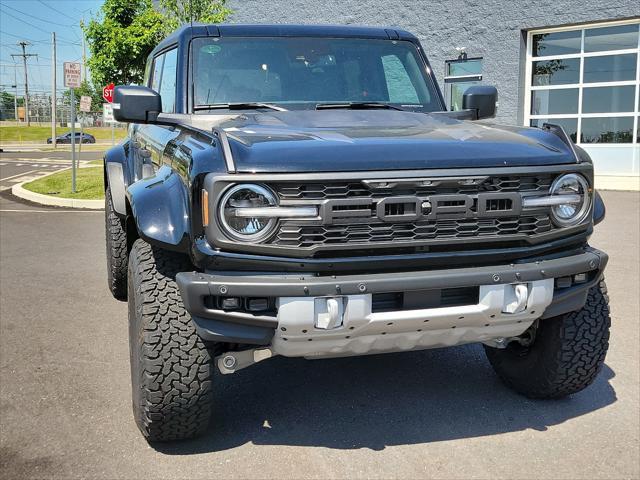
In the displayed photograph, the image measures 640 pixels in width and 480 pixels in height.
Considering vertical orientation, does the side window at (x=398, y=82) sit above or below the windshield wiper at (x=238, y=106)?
above

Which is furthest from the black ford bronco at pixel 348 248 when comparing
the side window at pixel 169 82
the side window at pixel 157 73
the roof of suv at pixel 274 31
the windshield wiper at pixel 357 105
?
the side window at pixel 157 73

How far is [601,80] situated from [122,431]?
15321 millimetres

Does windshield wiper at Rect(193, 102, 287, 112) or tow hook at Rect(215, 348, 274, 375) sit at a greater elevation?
windshield wiper at Rect(193, 102, 287, 112)

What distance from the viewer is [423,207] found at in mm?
2770

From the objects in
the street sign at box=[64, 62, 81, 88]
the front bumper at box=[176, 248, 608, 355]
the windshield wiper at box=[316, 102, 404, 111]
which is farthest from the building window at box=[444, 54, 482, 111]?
the front bumper at box=[176, 248, 608, 355]

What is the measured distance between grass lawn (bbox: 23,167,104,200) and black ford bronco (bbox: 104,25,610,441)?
11267 millimetres

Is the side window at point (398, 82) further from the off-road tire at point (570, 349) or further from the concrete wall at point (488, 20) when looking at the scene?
the concrete wall at point (488, 20)

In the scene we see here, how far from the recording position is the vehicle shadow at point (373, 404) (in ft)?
10.8

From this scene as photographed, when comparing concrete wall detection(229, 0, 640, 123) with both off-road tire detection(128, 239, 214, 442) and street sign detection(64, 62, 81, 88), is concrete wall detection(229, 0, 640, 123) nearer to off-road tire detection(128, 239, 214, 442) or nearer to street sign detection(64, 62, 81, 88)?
street sign detection(64, 62, 81, 88)

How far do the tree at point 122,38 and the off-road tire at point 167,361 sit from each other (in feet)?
52.1

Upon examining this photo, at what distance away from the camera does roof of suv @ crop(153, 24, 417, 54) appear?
164 inches

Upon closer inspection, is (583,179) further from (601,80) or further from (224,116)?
(601,80)

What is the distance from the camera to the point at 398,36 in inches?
180

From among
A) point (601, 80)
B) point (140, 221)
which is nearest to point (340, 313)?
point (140, 221)
